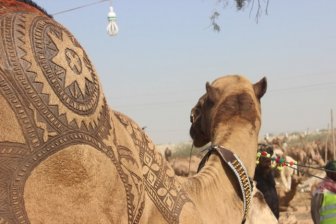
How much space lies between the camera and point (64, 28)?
2.00 meters

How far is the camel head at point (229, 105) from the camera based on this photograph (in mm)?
4008

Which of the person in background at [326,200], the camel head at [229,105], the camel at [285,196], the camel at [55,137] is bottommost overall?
the camel at [285,196]

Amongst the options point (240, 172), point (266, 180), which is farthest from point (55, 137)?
point (266, 180)

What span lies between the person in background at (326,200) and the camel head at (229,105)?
3387mm

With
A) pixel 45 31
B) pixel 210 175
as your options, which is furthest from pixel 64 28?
pixel 210 175

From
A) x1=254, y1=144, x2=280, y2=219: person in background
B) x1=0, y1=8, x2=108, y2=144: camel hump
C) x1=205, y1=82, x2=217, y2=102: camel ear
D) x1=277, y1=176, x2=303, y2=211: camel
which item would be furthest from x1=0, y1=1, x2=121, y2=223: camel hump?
x1=277, y1=176, x2=303, y2=211: camel

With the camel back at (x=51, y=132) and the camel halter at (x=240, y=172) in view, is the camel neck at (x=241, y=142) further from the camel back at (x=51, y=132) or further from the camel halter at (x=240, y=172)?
the camel back at (x=51, y=132)

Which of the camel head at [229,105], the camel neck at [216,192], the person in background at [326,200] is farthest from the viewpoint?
the person in background at [326,200]

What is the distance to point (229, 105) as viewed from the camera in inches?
159

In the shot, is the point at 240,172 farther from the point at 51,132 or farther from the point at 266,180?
the point at 266,180

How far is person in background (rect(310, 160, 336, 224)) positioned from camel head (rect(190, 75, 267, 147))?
11.1ft

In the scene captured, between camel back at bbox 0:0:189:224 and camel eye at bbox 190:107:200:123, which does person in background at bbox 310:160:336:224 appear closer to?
camel eye at bbox 190:107:200:123

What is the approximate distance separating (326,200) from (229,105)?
391cm

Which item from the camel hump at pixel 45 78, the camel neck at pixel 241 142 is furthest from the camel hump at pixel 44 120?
the camel neck at pixel 241 142
